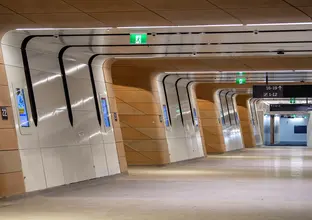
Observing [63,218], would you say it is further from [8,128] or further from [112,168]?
[112,168]

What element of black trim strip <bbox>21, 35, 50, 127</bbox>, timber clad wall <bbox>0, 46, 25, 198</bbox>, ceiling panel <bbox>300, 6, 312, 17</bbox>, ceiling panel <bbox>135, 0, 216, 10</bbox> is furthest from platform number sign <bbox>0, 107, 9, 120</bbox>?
ceiling panel <bbox>300, 6, 312, 17</bbox>

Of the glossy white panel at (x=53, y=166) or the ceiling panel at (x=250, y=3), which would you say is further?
the glossy white panel at (x=53, y=166)

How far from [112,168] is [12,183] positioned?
7078mm

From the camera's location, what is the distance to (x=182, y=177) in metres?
21.7

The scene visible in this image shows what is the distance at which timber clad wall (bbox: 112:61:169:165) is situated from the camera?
1091 inches

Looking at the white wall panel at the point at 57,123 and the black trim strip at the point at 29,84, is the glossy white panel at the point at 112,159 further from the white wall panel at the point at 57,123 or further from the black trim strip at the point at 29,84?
the black trim strip at the point at 29,84

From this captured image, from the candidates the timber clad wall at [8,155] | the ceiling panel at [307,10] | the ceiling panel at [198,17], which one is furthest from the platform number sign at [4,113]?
the ceiling panel at [307,10]

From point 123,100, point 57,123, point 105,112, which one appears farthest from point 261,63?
point 57,123

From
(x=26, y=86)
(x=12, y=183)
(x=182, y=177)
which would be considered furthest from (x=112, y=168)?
(x=12, y=183)

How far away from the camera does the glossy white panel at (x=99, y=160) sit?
2064 cm

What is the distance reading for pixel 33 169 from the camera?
16.4 m

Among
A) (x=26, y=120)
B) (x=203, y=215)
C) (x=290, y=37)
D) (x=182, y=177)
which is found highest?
(x=290, y=37)

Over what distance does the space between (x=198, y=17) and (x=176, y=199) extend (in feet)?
12.9

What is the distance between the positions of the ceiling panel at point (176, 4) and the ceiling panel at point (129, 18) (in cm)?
68
